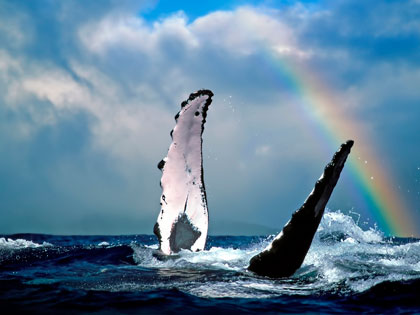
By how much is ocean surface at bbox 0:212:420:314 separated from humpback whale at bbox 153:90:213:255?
0.37 meters

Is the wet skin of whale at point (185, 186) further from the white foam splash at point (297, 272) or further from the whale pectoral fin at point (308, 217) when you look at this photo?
the whale pectoral fin at point (308, 217)

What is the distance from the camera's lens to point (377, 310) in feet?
17.0

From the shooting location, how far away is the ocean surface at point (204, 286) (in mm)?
5148

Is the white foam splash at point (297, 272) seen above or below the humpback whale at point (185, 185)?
below

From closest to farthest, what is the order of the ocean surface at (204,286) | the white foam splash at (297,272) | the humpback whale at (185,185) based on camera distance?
the ocean surface at (204,286) < the white foam splash at (297,272) < the humpback whale at (185,185)

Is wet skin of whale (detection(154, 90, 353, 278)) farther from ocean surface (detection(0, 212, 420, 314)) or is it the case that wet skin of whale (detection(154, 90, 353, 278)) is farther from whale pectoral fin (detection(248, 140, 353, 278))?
whale pectoral fin (detection(248, 140, 353, 278))

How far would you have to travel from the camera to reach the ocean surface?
515cm

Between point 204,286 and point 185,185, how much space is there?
117 inches

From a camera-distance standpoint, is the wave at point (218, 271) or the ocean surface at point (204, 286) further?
the wave at point (218, 271)

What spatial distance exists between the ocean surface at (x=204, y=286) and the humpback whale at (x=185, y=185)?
0.37 meters

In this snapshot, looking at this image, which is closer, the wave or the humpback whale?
the wave

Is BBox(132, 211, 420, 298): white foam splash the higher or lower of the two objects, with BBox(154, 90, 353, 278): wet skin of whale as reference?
lower

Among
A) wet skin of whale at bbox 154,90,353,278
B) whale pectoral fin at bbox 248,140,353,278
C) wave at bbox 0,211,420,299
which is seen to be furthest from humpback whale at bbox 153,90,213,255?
whale pectoral fin at bbox 248,140,353,278

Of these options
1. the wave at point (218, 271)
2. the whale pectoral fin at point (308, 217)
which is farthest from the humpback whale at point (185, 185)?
the whale pectoral fin at point (308, 217)
